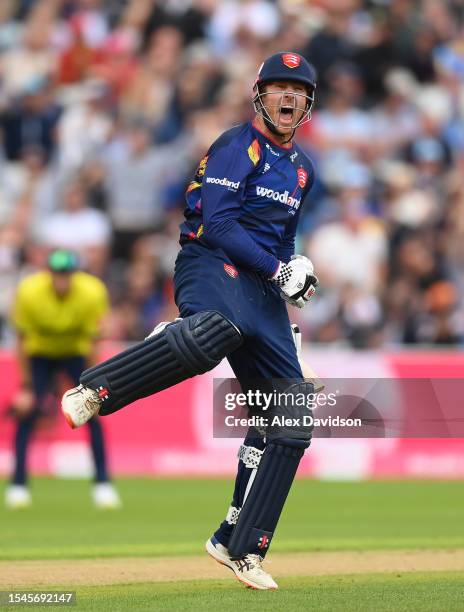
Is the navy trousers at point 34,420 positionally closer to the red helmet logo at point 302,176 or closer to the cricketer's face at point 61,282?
the cricketer's face at point 61,282

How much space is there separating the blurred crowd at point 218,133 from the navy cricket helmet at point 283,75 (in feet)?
27.4

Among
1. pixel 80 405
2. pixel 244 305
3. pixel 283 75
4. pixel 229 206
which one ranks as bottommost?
pixel 80 405

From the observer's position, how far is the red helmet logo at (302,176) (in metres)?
7.23

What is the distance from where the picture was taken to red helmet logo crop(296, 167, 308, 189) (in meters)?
7.23

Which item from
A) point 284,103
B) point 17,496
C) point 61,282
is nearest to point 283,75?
point 284,103

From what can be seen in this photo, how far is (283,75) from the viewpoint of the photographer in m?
7.02

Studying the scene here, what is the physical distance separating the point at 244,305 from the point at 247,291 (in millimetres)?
102

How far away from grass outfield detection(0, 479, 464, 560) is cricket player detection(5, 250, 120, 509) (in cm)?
36

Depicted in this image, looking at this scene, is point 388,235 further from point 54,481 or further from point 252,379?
point 252,379

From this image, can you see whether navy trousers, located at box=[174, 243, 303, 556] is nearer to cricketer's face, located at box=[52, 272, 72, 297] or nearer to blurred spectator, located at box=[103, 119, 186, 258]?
cricketer's face, located at box=[52, 272, 72, 297]

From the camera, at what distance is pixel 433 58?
1850 cm

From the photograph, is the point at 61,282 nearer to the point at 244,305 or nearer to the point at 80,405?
the point at 244,305

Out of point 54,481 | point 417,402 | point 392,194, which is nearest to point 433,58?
point 392,194
